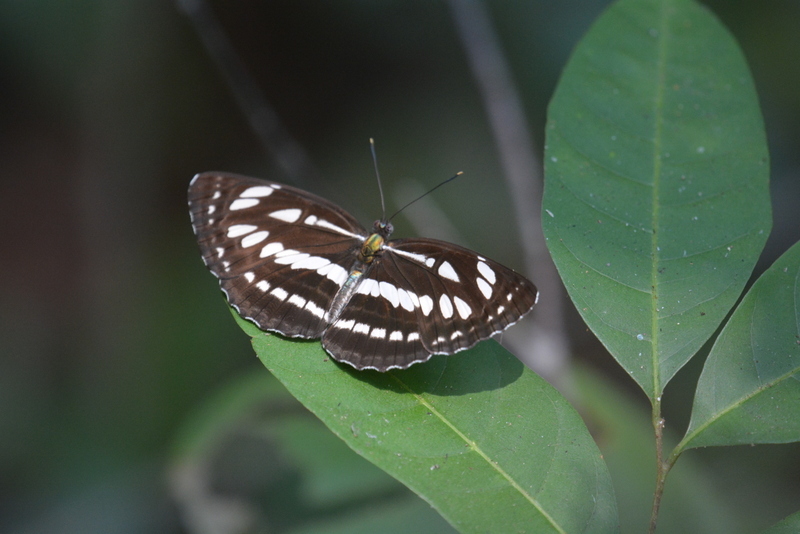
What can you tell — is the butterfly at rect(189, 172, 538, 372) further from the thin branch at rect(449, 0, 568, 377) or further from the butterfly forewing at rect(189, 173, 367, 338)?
the thin branch at rect(449, 0, 568, 377)

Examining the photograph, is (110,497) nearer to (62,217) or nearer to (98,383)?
(98,383)

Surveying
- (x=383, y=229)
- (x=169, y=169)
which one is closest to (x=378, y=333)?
(x=383, y=229)

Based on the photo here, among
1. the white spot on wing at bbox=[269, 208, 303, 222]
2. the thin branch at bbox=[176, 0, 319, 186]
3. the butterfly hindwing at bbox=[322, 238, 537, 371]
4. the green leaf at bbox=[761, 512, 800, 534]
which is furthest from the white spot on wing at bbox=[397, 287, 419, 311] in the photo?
the thin branch at bbox=[176, 0, 319, 186]

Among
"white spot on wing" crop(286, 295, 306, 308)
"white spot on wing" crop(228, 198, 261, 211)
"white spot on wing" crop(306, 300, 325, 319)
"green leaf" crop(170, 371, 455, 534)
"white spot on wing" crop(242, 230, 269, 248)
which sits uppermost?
"white spot on wing" crop(228, 198, 261, 211)

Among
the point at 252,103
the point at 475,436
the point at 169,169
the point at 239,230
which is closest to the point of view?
the point at 475,436

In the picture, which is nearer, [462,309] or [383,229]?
[462,309]

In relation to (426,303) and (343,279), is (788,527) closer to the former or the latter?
(426,303)

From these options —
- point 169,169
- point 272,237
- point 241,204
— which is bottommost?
point 272,237
